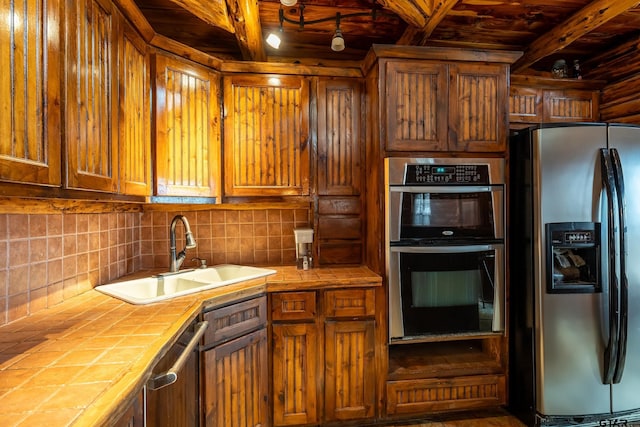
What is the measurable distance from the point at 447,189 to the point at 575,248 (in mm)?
811

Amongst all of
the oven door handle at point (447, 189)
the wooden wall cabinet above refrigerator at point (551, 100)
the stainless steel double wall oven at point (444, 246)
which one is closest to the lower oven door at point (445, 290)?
the stainless steel double wall oven at point (444, 246)

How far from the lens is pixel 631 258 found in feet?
6.12

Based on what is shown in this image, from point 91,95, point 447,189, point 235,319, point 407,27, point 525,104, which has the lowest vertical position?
point 235,319

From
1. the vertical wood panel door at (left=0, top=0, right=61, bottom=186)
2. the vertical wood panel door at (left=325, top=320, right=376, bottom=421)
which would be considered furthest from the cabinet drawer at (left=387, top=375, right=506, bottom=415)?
the vertical wood panel door at (left=0, top=0, right=61, bottom=186)

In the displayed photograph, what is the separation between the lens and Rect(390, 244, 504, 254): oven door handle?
191 cm

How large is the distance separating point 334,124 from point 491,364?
189cm

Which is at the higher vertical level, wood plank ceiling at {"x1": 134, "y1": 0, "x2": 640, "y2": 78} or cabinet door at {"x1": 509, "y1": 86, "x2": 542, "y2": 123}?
wood plank ceiling at {"x1": 134, "y1": 0, "x2": 640, "y2": 78}

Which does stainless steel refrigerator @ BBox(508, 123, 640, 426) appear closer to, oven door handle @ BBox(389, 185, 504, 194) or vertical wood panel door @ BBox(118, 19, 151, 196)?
oven door handle @ BBox(389, 185, 504, 194)

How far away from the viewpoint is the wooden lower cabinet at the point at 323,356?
185cm

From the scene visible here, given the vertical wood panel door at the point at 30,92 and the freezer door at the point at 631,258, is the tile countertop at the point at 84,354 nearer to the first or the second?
the vertical wood panel door at the point at 30,92

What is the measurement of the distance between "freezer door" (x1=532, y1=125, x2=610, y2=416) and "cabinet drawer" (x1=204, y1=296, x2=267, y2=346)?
1622 mm

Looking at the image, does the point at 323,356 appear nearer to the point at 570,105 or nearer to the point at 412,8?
the point at 412,8

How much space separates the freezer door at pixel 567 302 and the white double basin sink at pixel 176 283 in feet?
5.42

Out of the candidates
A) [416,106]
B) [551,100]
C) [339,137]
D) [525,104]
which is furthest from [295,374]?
[551,100]
